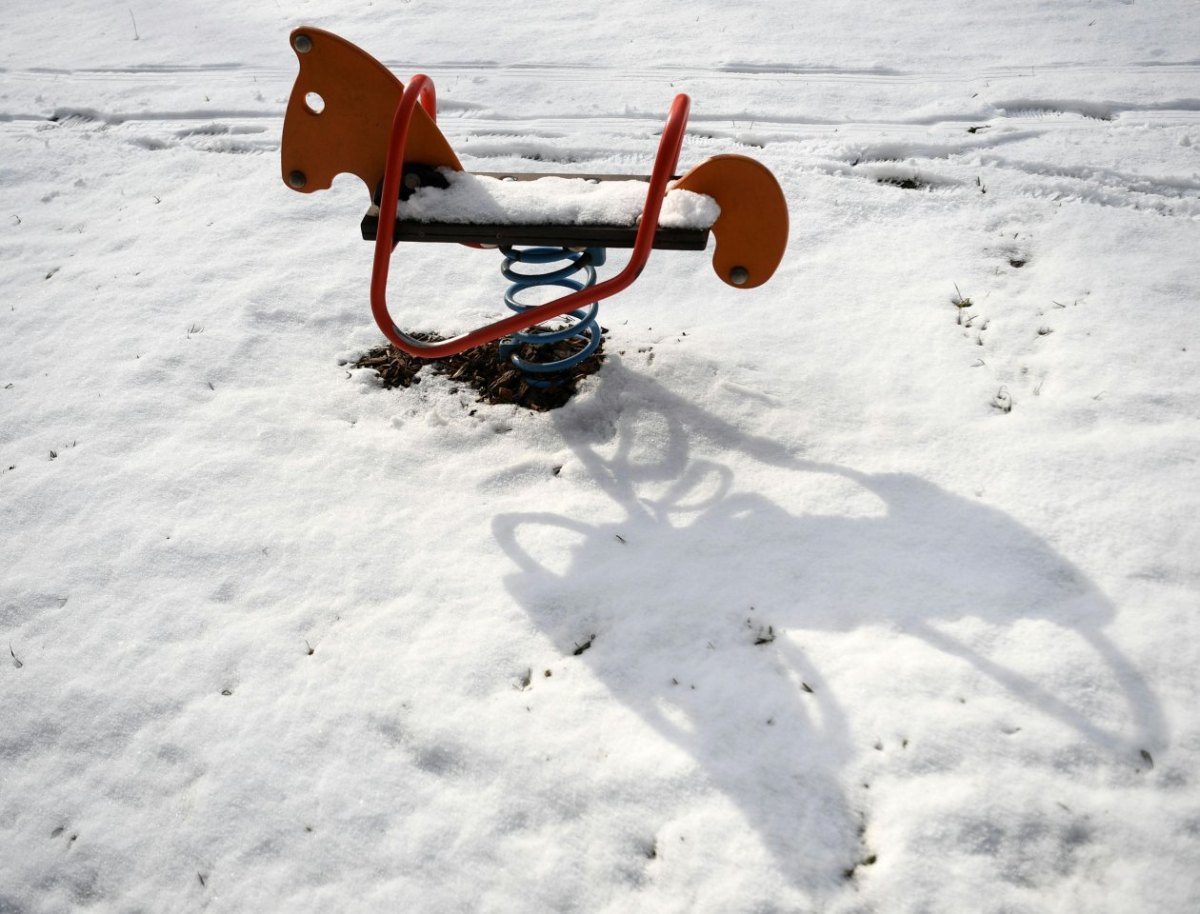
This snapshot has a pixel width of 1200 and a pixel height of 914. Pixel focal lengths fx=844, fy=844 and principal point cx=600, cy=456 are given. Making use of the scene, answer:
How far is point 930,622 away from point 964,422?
3.58 ft

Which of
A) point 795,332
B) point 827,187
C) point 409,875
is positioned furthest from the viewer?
point 827,187

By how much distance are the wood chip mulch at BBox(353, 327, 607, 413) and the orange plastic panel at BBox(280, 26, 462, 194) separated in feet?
3.13

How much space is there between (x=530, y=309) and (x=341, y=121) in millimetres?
1005

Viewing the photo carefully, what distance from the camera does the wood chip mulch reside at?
390cm

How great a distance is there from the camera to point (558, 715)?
8.89 feet

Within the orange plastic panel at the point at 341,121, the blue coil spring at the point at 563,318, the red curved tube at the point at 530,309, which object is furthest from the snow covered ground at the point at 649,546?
the orange plastic panel at the point at 341,121

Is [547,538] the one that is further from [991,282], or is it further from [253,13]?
[253,13]

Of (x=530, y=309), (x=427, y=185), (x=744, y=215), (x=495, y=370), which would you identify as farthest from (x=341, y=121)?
(x=744, y=215)

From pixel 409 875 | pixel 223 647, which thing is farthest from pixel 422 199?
pixel 409 875

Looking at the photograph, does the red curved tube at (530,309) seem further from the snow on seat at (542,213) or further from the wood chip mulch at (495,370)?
the wood chip mulch at (495,370)

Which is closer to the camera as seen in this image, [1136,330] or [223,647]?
[223,647]

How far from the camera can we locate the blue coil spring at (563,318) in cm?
347

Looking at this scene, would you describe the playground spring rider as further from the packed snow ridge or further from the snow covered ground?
the snow covered ground

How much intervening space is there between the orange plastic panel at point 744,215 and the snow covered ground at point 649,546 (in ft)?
2.43
